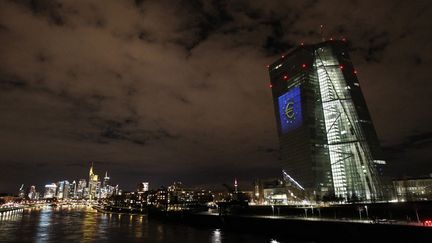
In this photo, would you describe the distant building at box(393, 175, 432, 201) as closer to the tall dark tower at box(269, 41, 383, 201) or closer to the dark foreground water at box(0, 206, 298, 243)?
the tall dark tower at box(269, 41, 383, 201)

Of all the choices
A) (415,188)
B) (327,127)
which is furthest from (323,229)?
(415,188)

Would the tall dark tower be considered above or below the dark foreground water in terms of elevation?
above

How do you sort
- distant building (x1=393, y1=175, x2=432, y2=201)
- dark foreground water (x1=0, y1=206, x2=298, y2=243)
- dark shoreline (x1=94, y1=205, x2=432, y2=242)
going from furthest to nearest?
1. distant building (x1=393, y1=175, x2=432, y2=201)
2. dark foreground water (x1=0, y1=206, x2=298, y2=243)
3. dark shoreline (x1=94, y1=205, x2=432, y2=242)

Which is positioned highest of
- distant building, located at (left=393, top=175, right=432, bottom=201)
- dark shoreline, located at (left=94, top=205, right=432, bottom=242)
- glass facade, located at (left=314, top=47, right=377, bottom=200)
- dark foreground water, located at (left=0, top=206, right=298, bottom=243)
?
glass facade, located at (left=314, top=47, right=377, bottom=200)

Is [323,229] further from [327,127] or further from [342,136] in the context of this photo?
[327,127]

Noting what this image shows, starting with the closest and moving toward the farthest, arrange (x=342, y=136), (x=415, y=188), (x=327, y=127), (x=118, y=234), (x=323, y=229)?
(x=323, y=229) → (x=118, y=234) → (x=342, y=136) → (x=327, y=127) → (x=415, y=188)

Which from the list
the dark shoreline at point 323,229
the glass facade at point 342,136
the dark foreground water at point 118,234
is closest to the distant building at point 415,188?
the glass facade at point 342,136

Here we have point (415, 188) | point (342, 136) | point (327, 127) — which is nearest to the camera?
point (342, 136)

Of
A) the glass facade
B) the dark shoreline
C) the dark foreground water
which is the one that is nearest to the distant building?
the glass facade

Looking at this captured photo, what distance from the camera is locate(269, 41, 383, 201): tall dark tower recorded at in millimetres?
142500

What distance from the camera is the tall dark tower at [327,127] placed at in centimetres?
14250

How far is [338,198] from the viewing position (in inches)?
5472

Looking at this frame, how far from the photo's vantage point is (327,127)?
15738 centimetres

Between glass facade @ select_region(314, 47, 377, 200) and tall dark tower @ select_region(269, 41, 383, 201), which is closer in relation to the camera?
glass facade @ select_region(314, 47, 377, 200)
